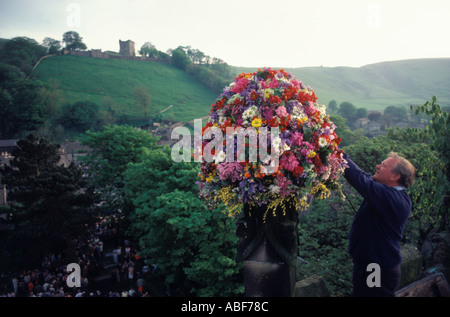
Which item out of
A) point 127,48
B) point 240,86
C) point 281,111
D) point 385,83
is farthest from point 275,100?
point 385,83

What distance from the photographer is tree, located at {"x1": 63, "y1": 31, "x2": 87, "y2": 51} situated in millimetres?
113125

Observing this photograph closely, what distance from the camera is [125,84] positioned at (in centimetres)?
10169

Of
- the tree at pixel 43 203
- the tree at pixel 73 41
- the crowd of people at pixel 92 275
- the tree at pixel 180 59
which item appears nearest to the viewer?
the crowd of people at pixel 92 275

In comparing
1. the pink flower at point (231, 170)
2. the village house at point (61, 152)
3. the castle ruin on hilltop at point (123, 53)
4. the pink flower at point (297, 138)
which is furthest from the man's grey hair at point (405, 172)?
the castle ruin on hilltop at point (123, 53)

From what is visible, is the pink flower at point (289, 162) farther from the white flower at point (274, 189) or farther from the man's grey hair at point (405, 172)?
the man's grey hair at point (405, 172)

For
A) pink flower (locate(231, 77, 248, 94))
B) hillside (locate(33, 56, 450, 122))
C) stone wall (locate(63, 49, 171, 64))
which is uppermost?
stone wall (locate(63, 49, 171, 64))

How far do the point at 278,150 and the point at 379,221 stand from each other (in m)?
1.53

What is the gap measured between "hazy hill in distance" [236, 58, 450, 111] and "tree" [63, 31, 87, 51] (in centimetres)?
7348

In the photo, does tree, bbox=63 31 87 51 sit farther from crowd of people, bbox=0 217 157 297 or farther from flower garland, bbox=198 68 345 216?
flower garland, bbox=198 68 345 216

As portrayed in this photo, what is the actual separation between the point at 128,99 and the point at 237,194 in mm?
97670

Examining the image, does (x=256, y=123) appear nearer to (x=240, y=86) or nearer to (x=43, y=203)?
(x=240, y=86)

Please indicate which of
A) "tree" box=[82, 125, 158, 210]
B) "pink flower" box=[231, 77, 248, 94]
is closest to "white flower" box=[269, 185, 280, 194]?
"pink flower" box=[231, 77, 248, 94]

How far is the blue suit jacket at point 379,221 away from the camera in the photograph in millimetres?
3289

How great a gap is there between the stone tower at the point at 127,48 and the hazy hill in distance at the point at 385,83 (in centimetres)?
5293
